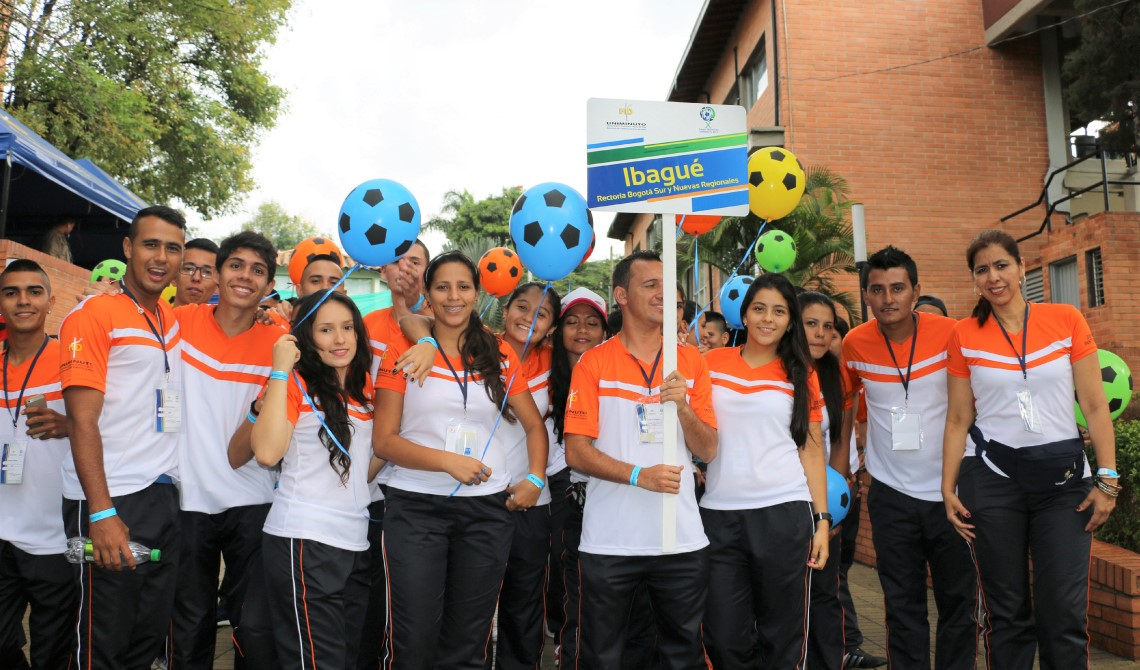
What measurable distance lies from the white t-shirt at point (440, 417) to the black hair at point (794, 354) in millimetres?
1330

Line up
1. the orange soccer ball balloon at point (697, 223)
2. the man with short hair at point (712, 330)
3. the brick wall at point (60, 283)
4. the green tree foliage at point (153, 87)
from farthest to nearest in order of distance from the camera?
the green tree foliage at point (153, 87) < the brick wall at point (60, 283) < the man with short hair at point (712, 330) < the orange soccer ball balloon at point (697, 223)

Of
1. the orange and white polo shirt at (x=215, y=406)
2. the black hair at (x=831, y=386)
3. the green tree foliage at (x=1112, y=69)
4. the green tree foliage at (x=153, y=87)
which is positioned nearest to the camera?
the orange and white polo shirt at (x=215, y=406)

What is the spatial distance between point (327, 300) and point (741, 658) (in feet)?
8.11

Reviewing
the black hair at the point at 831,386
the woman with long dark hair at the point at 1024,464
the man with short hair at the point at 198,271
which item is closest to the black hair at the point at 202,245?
the man with short hair at the point at 198,271

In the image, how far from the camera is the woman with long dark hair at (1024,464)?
3.88m

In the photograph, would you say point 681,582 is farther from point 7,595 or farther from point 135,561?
point 7,595

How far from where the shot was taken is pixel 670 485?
3.57m

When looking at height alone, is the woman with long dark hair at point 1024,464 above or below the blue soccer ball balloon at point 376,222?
below

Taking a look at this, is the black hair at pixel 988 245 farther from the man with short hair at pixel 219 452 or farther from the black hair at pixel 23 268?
the black hair at pixel 23 268

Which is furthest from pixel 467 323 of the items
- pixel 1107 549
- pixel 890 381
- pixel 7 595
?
pixel 1107 549

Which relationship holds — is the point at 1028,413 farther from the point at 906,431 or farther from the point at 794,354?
the point at 794,354

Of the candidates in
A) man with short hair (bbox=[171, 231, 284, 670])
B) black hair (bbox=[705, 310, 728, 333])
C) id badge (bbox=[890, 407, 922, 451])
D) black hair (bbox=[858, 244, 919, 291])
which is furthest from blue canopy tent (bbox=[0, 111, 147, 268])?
id badge (bbox=[890, 407, 922, 451])

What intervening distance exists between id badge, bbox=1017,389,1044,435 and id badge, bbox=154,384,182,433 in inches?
152

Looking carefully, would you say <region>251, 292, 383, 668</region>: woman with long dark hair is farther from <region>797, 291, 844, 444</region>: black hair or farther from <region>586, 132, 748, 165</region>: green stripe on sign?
<region>797, 291, 844, 444</region>: black hair
